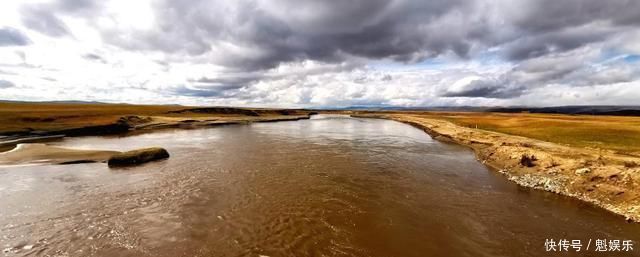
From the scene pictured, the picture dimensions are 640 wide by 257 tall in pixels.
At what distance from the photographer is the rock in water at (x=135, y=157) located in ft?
87.4

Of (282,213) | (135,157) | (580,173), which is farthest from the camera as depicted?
(135,157)

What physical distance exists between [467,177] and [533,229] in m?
9.58

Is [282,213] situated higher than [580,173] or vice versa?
[580,173]

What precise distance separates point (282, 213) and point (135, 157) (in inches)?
746

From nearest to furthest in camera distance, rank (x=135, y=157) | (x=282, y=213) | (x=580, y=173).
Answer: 1. (x=282, y=213)
2. (x=580, y=173)
3. (x=135, y=157)

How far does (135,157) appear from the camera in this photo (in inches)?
1093

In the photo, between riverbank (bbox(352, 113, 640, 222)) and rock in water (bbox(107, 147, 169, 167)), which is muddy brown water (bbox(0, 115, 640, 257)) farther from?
rock in water (bbox(107, 147, 169, 167))

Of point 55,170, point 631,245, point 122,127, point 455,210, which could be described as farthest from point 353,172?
point 122,127

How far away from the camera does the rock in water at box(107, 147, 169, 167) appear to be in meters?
26.6

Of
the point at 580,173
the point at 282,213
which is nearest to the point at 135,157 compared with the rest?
the point at 282,213

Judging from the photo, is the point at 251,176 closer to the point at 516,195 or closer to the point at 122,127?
the point at 516,195

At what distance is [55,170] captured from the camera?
80.5 feet

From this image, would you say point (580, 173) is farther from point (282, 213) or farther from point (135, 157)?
point (135, 157)

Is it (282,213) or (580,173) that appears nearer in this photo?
(282,213)
